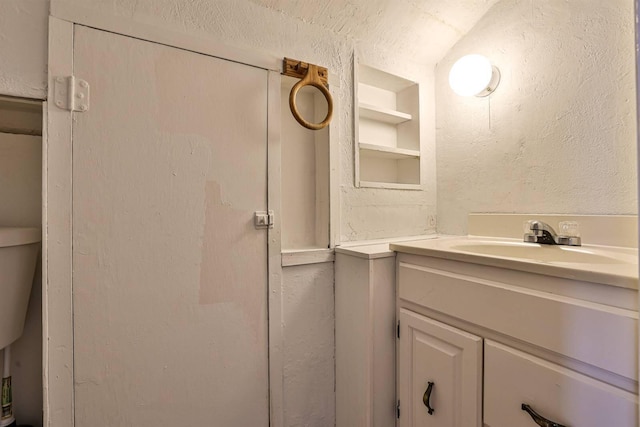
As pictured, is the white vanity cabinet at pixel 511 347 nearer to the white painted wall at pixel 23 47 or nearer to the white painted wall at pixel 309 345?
the white painted wall at pixel 309 345

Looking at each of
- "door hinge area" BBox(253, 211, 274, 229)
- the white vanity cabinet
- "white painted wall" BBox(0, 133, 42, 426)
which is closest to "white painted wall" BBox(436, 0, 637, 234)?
the white vanity cabinet

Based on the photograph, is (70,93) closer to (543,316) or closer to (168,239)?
(168,239)

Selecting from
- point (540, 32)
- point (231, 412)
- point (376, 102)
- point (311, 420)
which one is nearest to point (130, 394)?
point (231, 412)

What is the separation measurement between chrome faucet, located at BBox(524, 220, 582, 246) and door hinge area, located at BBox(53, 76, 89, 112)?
147cm

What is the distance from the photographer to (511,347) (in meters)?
0.74

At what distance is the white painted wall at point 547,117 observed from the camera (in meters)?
0.96

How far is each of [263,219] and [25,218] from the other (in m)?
0.75

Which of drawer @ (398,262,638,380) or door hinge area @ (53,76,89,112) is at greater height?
door hinge area @ (53,76,89,112)

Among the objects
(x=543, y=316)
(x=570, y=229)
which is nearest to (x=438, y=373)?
(x=543, y=316)

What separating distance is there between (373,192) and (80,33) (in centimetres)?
111

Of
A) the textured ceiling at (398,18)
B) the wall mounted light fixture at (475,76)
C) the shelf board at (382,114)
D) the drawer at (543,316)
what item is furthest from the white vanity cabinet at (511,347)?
the textured ceiling at (398,18)

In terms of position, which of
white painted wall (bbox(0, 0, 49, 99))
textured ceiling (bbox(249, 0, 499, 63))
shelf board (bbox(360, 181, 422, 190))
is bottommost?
shelf board (bbox(360, 181, 422, 190))

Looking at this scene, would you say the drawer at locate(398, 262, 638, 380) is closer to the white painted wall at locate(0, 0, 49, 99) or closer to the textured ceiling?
the textured ceiling

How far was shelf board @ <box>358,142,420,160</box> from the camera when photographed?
133cm
